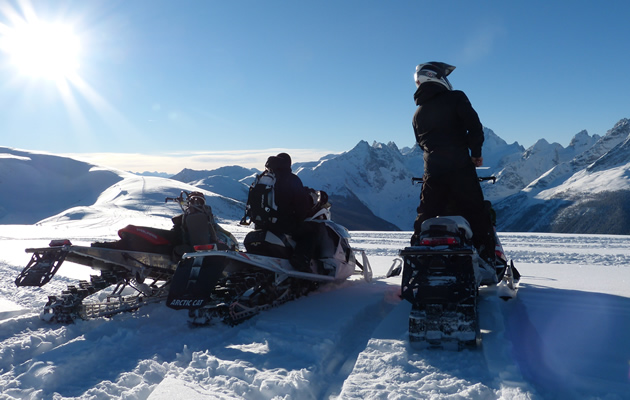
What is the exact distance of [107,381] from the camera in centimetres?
293

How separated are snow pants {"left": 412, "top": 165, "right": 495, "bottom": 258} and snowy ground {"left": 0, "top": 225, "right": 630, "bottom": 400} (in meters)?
0.72

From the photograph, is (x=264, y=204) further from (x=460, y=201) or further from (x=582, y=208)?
(x=582, y=208)

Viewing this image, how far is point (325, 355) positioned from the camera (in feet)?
11.0

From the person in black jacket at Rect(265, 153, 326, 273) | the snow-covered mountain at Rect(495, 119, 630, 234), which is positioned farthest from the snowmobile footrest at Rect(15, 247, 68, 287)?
the snow-covered mountain at Rect(495, 119, 630, 234)

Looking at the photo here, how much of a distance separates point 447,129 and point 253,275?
94.4 inches

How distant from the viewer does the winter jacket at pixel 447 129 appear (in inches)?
173

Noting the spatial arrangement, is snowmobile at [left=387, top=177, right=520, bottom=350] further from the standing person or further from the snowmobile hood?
the snowmobile hood

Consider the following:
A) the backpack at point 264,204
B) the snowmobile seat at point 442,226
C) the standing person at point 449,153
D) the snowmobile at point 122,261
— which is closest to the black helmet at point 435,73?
the standing person at point 449,153

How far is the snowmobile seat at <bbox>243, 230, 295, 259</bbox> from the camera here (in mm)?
5066

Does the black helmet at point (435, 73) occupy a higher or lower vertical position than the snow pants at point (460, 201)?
higher

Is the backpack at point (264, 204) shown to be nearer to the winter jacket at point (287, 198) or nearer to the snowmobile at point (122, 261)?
the winter jacket at point (287, 198)

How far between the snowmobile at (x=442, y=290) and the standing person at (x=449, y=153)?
2.53 ft

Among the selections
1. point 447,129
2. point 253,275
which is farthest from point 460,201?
point 253,275

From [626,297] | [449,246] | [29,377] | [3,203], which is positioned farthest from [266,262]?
[3,203]
